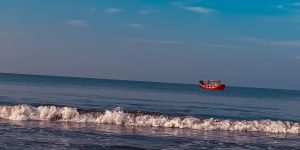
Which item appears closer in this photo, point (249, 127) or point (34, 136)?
point (34, 136)

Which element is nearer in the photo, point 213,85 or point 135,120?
point 135,120

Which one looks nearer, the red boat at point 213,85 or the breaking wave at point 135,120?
the breaking wave at point 135,120

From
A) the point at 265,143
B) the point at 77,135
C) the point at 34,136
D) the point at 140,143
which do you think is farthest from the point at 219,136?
the point at 34,136

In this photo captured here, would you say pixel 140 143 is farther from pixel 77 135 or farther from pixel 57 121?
pixel 57 121

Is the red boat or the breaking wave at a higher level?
the red boat

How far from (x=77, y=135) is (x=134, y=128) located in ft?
18.0

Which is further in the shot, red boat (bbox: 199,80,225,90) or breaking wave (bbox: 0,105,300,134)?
red boat (bbox: 199,80,225,90)

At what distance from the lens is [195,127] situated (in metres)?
27.9

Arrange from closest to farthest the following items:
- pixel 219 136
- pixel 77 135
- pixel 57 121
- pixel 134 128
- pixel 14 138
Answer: pixel 14 138
pixel 77 135
pixel 219 136
pixel 134 128
pixel 57 121

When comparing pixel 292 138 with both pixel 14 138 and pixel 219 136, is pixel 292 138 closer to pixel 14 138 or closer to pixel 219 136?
pixel 219 136

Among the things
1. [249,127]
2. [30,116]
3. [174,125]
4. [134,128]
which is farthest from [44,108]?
[249,127]

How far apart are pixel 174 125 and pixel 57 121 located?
7.65 m

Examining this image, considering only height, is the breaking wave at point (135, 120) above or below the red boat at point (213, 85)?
below

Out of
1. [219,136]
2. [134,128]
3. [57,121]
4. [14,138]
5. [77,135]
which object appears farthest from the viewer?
[57,121]
